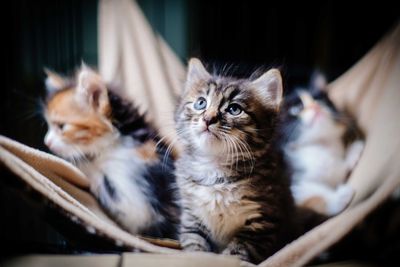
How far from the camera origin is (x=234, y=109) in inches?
39.0

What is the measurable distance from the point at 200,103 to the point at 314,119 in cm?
34

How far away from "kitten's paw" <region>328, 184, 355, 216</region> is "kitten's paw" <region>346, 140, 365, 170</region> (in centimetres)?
6

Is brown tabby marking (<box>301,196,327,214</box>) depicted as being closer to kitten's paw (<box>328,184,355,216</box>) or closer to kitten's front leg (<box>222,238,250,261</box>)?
kitten's paw (<box>328,184,355,216</box>)

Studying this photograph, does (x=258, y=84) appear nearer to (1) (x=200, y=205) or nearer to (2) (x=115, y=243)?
(1) (x=200, y=205)

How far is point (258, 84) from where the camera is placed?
102cm

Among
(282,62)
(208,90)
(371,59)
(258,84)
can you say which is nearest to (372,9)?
(371,59)

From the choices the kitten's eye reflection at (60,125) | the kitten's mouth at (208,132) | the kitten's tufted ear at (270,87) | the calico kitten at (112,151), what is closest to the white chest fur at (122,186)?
the calico kitten at (112,151)

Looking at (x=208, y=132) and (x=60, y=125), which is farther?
(x=60, y=125)

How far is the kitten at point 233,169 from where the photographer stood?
99 centimetres

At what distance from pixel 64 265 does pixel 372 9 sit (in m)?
0.96

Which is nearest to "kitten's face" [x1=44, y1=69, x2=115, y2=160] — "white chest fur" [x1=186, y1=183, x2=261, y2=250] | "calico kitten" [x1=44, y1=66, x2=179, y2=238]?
"calico kitten" [x1=44, y1=66, x2=179, y2=238]

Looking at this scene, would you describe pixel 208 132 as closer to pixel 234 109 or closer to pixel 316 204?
pixel 234 109

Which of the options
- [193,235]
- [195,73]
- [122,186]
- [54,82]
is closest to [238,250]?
[193,235]

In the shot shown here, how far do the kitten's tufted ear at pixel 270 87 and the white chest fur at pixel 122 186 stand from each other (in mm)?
Answer: 344
